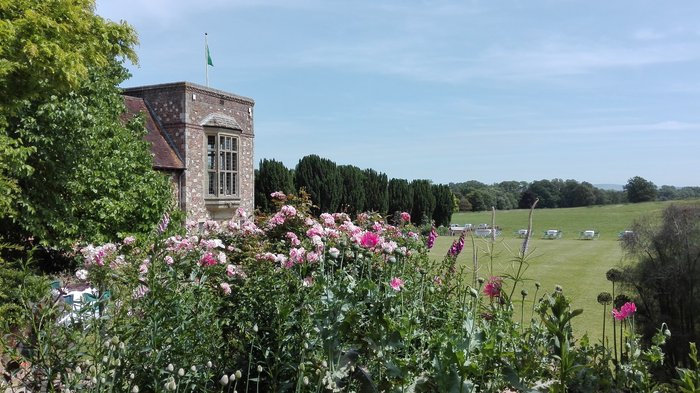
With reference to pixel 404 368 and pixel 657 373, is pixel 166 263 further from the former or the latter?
pixel 657 373

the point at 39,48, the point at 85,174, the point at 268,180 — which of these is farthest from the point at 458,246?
the point at 268,180

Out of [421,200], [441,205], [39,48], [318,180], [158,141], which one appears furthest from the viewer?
[441,205]

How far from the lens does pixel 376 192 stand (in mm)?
33781

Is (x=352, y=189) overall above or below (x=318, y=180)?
below

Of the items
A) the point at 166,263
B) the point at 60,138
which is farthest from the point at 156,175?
the point at 166,263

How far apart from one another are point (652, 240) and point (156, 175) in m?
10.1

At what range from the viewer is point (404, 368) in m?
2.10

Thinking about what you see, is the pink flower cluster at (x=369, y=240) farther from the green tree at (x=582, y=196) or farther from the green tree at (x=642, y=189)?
the green tree at (x=582, y=196)

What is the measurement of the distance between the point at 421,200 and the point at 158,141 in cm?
2261

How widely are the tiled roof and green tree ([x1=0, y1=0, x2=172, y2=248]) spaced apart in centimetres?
401

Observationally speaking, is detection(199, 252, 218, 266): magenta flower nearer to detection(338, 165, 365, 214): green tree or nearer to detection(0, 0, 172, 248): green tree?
detection(0, 0, 172, 248): green tree

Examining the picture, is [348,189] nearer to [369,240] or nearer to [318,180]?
[318,180]

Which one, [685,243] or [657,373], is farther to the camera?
[685,243]

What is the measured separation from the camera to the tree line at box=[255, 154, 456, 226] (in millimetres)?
26234
